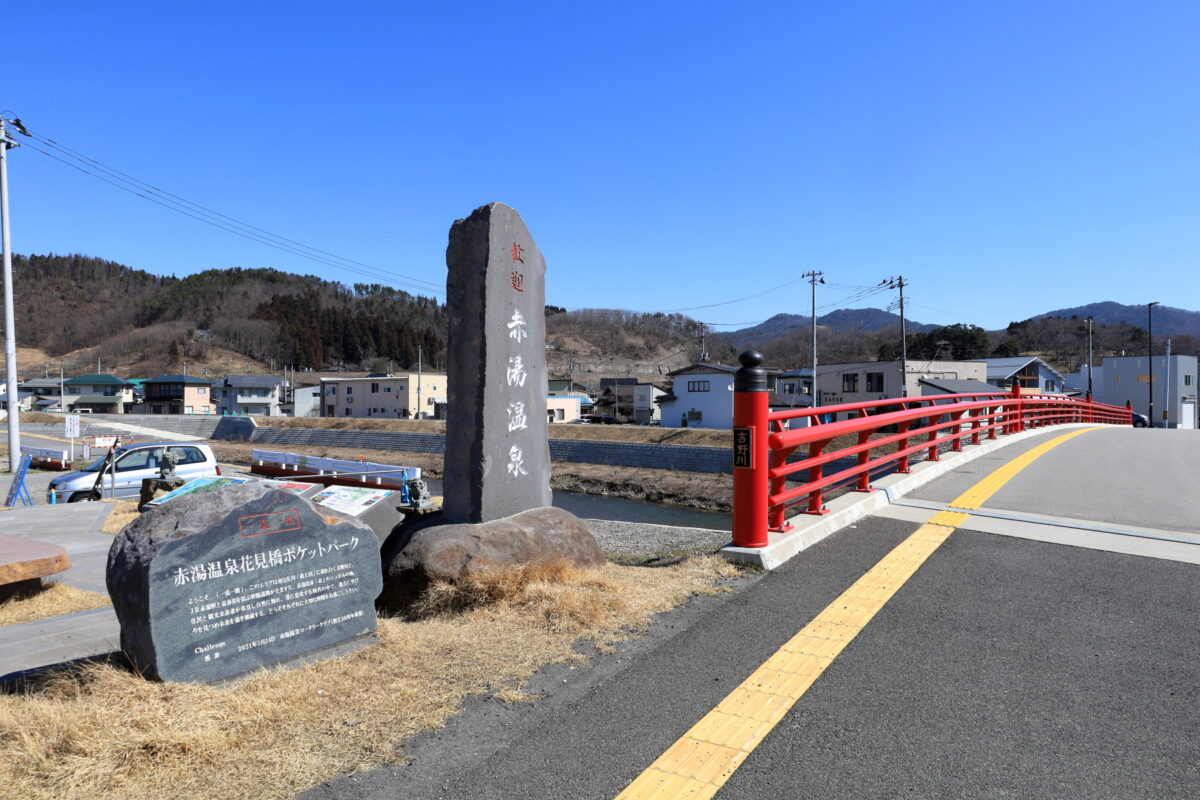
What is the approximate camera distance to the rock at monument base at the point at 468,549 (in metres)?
5.07

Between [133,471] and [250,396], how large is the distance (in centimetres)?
6935

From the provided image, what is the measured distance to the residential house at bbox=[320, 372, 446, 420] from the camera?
6625cm

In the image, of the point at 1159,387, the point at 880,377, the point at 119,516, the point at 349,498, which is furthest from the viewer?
the point at 1159,387

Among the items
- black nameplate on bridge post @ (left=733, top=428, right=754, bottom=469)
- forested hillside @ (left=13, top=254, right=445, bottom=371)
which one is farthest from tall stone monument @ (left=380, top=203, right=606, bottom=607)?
forested hillside @ (left=13, top=254, right=445, bottom=371)

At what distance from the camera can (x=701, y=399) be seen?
5266cm

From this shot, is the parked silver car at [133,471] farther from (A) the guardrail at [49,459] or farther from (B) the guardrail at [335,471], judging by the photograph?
(A) the guardrail at [49,459]

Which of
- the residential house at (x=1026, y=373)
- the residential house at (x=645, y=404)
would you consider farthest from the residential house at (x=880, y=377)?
the residential house at (x=645, y=404)

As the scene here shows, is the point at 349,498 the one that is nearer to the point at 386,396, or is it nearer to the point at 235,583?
the point at 235,583

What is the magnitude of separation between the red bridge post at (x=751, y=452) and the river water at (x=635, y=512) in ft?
70.8

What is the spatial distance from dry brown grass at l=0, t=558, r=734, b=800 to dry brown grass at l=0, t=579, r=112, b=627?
3.24 m

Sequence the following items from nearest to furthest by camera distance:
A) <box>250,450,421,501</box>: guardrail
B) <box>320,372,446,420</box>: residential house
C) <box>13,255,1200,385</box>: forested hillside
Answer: <box>250,450,421,501</box>: guardrail → <box>320,372,446,420</box>: residential house → <box>13,255,1200,385</box>: forested hillside

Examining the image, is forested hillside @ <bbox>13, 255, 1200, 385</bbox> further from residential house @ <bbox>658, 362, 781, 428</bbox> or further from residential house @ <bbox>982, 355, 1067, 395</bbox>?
residential house @ <bbox>658, 362, 781, 428</bbox>

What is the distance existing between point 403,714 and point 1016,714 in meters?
2.70

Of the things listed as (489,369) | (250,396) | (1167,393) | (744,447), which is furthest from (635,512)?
(250,396)
